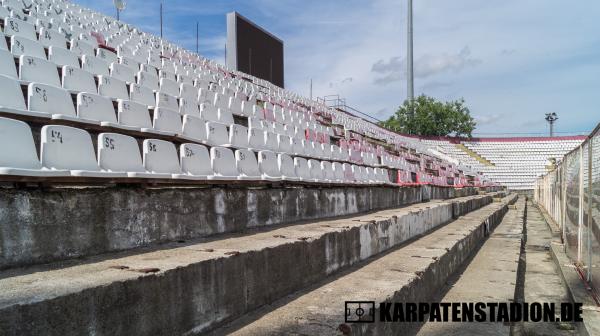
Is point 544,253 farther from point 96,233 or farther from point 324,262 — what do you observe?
point 96,233

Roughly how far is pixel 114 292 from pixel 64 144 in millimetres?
1300

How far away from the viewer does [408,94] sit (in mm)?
42656

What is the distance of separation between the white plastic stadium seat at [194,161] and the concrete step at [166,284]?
759 mm

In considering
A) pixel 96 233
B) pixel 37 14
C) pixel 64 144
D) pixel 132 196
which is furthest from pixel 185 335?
pixel 37 14

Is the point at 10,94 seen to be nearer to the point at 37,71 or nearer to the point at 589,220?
the point at 37,71

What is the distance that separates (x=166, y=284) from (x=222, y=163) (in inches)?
88.2

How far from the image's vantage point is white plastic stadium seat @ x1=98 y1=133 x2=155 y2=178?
2.84m

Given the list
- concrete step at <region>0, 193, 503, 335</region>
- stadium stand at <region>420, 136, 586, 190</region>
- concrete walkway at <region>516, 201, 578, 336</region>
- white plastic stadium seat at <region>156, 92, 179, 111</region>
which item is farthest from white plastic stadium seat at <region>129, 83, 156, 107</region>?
stadium stand at <region>420, 136, 586, 190</region>

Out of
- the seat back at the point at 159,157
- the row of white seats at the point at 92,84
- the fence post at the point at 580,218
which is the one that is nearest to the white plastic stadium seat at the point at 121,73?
the row of white seats at the point at 92,84

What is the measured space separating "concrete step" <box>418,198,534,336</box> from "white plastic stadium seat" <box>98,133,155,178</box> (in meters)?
2.27

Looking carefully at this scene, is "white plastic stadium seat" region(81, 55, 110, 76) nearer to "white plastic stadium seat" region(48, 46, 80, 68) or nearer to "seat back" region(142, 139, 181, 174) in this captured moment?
"white plastic stadium seat" region(48, 46, 80, 68)

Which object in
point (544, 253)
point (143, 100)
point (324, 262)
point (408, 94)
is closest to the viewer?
point (324, 262)

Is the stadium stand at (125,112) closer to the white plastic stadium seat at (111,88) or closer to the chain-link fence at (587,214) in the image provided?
the white plastic stadium seat at (111,88)

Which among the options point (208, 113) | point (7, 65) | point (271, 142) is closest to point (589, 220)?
point (271, 142)
